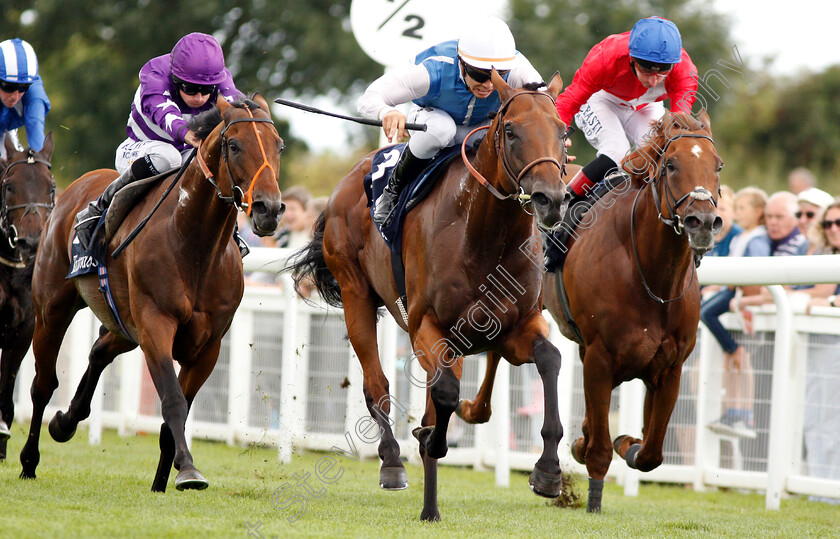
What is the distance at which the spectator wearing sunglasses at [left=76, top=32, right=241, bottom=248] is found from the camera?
5.91 m

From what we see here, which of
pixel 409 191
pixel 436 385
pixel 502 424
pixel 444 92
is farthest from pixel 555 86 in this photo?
pixel 502 424

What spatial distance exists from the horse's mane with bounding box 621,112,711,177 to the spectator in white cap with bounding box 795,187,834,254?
113 inches

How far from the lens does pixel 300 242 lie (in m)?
9.50

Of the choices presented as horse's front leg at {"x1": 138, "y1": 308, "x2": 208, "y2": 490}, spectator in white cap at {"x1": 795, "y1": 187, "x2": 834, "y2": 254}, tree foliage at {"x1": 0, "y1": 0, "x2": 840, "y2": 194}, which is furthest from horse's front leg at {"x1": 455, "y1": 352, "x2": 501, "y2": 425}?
tree foliage at {"x1": 0, "y1": 0, "x2": 840, "y2": 194}

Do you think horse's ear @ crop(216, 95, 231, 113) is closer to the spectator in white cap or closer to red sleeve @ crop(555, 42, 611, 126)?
red sleeve @ crop(555, 42, 611, 126)

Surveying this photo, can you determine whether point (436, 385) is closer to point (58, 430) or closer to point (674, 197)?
point (674, 197)

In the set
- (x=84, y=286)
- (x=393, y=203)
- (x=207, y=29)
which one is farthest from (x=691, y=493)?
(x=207, y=29)

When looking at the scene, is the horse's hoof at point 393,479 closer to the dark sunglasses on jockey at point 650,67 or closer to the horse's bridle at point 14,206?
the dark sunglasses on jockey at point 650,67

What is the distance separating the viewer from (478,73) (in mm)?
5168

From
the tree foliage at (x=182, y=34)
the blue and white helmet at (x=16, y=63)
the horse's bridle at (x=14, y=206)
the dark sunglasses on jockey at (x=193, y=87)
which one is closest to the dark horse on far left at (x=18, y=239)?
the horse's bridle at (x=14, y=206)

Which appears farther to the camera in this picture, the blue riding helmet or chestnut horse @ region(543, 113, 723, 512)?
the blue riding helmet

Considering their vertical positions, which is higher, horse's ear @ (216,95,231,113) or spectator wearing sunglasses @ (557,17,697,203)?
spectator wearing sunglasses @ (557,17,697,203)

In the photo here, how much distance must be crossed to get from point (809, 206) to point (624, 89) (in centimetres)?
267

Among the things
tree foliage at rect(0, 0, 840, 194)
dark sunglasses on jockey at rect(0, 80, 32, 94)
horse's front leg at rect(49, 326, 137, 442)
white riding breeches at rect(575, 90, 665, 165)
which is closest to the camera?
horse's front leg at rect(49, 326, 137, 442)
